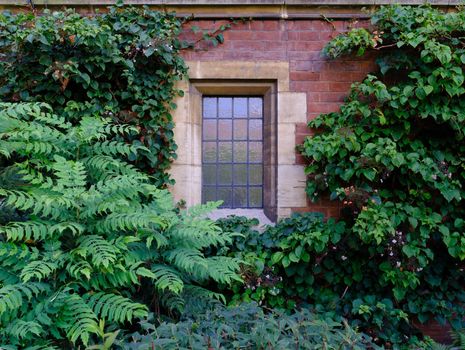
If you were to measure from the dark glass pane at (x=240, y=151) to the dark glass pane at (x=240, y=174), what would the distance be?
0.08 metres

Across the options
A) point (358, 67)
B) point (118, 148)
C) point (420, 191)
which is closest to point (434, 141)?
point (420, 191)

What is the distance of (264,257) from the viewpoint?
4.70 metres

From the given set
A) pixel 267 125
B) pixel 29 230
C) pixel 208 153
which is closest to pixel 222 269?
pixel 29 230

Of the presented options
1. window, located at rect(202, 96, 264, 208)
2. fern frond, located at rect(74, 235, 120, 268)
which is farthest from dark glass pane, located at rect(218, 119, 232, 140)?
fern frond, located at rect(74, 235, 120, 268)

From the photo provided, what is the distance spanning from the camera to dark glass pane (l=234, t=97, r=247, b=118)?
5.50 metres

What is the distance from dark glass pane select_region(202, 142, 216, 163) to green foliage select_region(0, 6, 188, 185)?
1.77 feet

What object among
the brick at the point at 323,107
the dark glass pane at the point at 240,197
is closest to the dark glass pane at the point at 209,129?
the dark glass pane at the point at 240,197

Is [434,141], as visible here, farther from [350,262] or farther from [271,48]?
[271,48]

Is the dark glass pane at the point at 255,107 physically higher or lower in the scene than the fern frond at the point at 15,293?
higher

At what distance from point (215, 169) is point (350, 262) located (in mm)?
1834

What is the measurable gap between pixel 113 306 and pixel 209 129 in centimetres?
267

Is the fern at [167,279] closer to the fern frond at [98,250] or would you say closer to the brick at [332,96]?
the fern frond at [98,250]

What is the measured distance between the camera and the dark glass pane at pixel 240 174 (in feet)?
17.9

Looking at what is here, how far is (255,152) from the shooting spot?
18.0 feet
